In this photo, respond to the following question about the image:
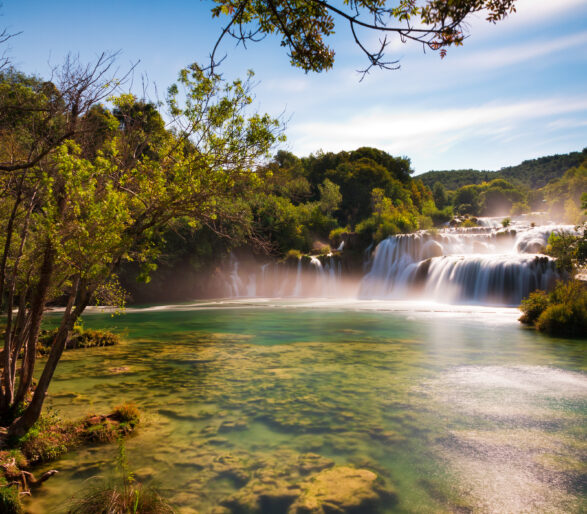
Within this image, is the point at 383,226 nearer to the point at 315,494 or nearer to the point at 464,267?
the point at 464,267

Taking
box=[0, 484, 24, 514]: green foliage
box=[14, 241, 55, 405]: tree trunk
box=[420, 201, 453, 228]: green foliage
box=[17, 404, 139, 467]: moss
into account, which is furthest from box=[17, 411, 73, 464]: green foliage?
box=[420, 201, 453, 228]: green foliage

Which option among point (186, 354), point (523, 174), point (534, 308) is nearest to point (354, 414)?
point (186, 354)

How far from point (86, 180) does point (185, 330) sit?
1546 cm

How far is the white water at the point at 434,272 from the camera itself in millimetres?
26922

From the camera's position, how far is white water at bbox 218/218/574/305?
88.3 feet

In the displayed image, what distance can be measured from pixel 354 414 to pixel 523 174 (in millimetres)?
179203

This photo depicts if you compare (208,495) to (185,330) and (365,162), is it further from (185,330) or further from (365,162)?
(365,162)

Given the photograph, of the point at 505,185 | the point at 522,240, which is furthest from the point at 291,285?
the point at 505,185

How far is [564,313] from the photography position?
54.0 ft

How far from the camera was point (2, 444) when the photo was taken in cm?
506

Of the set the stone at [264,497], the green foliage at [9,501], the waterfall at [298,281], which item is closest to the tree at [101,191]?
the green foliage at [9,501]

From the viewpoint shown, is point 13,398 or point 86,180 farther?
point 13,398

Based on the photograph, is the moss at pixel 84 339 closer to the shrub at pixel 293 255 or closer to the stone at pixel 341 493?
the stone at pixel 341 493

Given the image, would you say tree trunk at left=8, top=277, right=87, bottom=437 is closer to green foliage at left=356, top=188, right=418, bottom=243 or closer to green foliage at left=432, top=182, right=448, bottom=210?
green foliage at left=356, top=188, right=418, bottom=243
